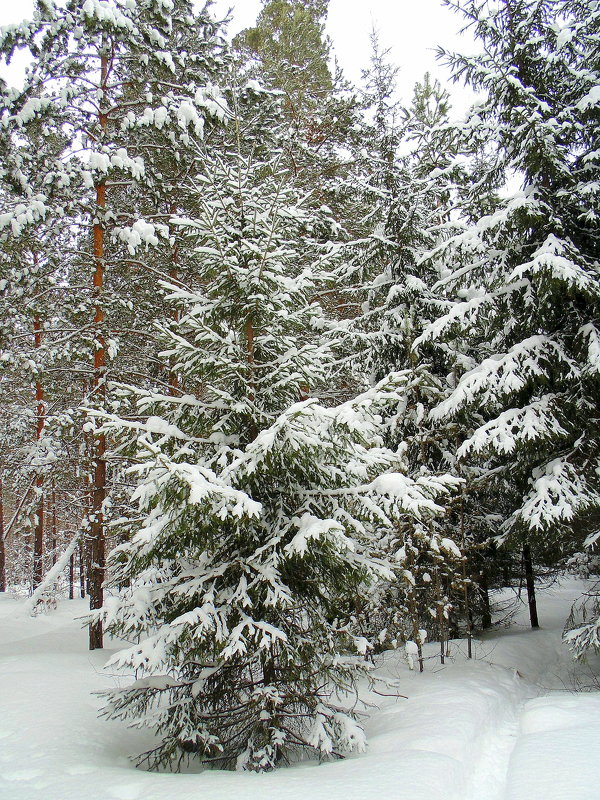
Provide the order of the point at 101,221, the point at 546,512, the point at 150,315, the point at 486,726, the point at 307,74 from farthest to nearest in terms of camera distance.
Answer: the point at 307,74 → the point at 150,315 → the point at 101,221 → the point at 546,512 → the point at 486,726

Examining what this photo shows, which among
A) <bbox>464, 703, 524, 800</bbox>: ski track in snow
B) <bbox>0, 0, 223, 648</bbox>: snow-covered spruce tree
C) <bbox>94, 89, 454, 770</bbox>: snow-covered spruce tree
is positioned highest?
<bbox>0, 0, 223, 648</bbox>: snow-covered spruce tree

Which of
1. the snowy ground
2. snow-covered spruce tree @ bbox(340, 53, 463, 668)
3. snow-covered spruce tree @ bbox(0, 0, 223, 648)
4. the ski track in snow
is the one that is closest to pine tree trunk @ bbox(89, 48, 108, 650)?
snow-covered spruce tree @ bbox(0, 0, 223, 648)

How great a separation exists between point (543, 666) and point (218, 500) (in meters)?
9.27

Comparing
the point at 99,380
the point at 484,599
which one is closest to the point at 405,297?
the point at 99,380

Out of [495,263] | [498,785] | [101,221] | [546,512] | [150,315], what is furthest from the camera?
[150,315]

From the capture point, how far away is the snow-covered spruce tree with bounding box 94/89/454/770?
5.03 meters

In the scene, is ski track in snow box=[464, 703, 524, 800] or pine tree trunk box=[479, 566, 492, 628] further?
pine tree trunk box=[479, 566, 492, 628]

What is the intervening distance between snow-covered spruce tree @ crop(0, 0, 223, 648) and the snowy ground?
3.22 meters

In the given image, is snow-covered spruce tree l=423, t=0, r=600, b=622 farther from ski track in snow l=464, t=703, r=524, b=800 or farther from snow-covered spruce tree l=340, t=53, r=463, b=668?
ski track in snow l=464, t=703, r=524, b=800

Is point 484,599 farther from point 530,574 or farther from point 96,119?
point 96,119

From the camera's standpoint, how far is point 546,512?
7641 mm

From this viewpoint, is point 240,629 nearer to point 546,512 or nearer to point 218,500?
point 218,500

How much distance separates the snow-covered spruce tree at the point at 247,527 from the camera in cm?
503

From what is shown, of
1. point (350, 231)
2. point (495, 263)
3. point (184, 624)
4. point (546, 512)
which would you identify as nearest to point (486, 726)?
point (546, 512)
